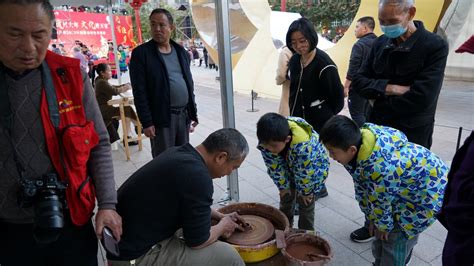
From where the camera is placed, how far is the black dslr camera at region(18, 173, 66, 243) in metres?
1.13

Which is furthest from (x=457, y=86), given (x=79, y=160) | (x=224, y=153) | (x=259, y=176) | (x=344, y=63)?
(x=79, y=160)

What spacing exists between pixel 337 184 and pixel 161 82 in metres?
2.22

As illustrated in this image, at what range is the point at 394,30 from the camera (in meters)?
2.08

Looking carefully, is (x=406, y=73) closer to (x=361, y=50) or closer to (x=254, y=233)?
(x=254, y=233)

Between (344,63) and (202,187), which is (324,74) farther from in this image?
(344,63)

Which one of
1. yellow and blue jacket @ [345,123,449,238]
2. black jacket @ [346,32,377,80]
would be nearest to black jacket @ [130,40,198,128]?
yellow and blue jacket @ [345,123,449,238]

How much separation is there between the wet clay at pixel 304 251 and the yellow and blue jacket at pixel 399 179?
0.41 metres

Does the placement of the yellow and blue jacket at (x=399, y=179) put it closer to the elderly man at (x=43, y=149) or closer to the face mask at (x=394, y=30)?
the face mask at (x=394, y=30)

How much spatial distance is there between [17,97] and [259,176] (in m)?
3.06

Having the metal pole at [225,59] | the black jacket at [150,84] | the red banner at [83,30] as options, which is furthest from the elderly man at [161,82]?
the red banner at [83,30]

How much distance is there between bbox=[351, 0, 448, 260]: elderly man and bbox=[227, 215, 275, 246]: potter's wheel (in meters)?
1.11

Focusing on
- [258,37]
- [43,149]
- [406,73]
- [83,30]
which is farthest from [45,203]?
[83,30]

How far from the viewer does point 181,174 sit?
1518mm

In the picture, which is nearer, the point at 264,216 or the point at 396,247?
the point at 396,247
